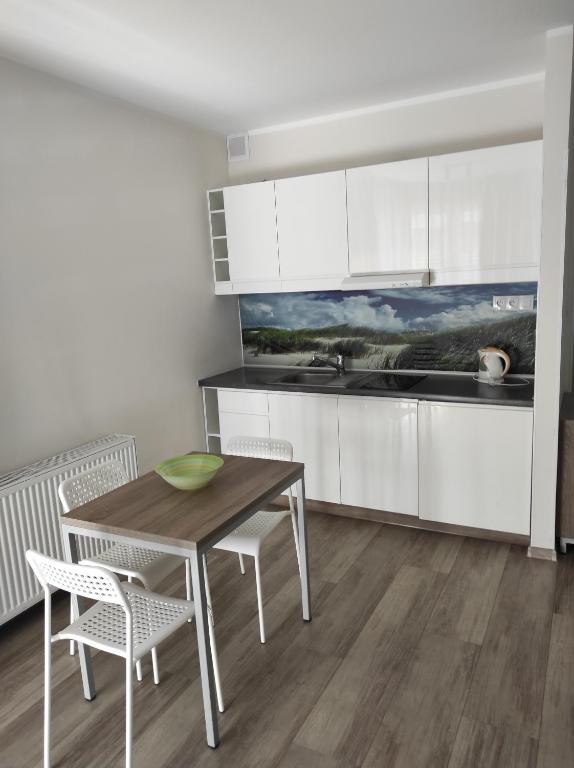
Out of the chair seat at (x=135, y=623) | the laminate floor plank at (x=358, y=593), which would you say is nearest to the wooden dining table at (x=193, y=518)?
the chair seat at (x=135, y=623)

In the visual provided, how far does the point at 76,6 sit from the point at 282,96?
59.6 inches

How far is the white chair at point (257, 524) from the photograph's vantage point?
2588mm

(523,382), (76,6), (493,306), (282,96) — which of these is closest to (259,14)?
(76,6)

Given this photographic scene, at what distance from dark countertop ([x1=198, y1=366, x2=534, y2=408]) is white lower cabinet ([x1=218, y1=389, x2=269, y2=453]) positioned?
0.08m

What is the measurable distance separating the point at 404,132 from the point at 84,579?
3.36m

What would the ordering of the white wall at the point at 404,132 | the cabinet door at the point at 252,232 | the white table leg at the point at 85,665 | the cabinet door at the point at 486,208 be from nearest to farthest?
the white table leg at the point at 85,665 → the cabinet door at the point at 486,208 → the white wall at the point at 404,132 → the cabinet door at the point at 252,232

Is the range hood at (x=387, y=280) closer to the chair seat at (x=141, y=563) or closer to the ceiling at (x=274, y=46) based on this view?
the ceiling at (x=274, y=46)

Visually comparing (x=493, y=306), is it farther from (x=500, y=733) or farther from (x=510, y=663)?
(x=500, y=733)

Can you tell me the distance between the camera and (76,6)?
2.30 meters

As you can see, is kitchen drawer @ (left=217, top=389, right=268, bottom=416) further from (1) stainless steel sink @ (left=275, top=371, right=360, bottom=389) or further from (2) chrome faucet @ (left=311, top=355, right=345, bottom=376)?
(2) chrome faucet @ (left=311, top=355, right=345, bottom=376)

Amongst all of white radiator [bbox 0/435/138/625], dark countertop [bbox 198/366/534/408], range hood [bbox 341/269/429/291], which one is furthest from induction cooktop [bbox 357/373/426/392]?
white radiator [bbox 0/435/138/625]

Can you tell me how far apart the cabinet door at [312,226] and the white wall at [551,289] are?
1273 mm

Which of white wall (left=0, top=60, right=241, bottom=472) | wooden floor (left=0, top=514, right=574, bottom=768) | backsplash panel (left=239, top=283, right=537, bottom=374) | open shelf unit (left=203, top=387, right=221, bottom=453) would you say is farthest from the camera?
open shelf unit (left=203, top=387, right=221, bottom=453)

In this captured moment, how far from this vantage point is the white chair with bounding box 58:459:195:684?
237 cm
